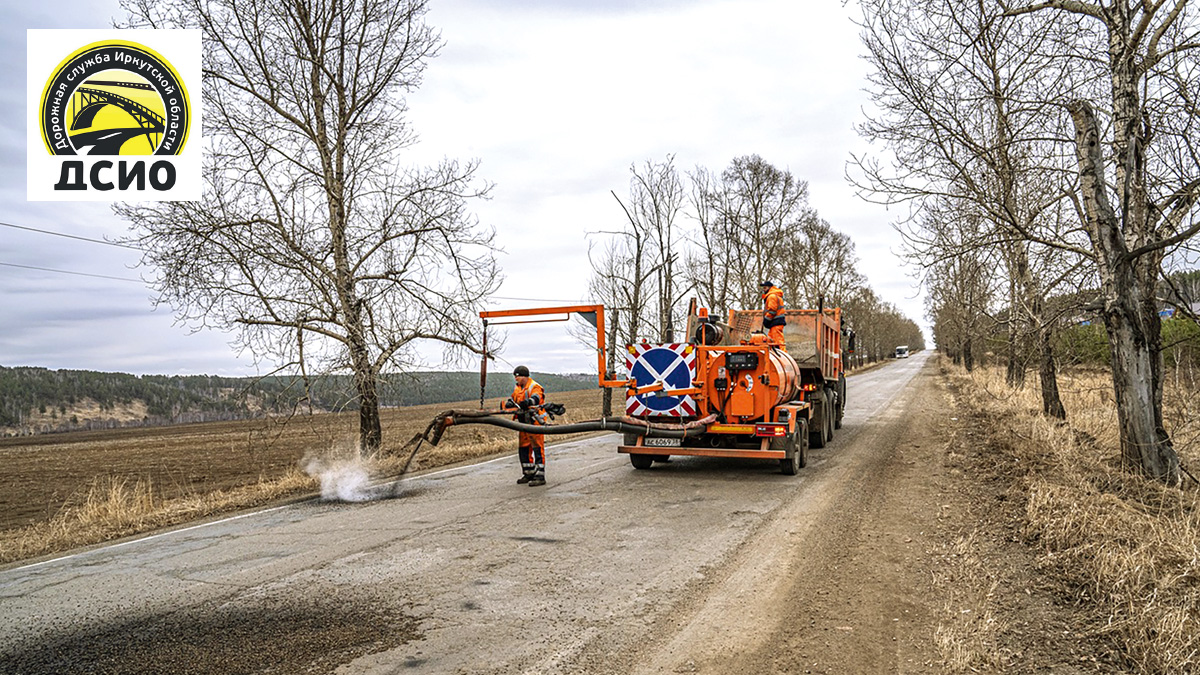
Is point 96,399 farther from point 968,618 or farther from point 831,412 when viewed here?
point 968,618

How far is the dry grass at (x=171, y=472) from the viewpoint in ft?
30.8

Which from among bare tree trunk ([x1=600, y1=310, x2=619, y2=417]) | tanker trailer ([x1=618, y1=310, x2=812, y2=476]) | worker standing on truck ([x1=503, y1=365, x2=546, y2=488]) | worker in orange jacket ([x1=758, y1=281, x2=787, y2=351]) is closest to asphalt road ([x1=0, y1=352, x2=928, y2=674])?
worker standing on truck ([x1=503, y1=365, x2=546, y2=488])

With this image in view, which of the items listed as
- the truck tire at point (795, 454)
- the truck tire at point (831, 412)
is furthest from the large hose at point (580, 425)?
the truck tire at point (831, 412)

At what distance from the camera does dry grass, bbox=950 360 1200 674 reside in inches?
169

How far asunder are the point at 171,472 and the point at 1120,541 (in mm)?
22635

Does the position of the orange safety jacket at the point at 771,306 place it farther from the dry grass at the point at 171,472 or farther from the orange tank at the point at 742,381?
the dry grass at the point at 171,472

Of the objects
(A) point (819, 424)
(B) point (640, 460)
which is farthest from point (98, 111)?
(A) point (819, 424)

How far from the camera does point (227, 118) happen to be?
1360 centimetres

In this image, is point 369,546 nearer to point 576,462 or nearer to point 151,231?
point 576,462

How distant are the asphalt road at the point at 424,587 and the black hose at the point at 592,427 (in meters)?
0.89

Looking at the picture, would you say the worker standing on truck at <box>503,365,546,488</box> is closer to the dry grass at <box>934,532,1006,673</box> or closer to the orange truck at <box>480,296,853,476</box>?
the orange truck at <box>480,296,853,476</box>

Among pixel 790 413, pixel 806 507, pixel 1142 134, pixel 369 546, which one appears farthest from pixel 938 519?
pixel 369 546

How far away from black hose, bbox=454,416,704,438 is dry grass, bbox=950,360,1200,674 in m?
4.56

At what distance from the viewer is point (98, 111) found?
12258mm
